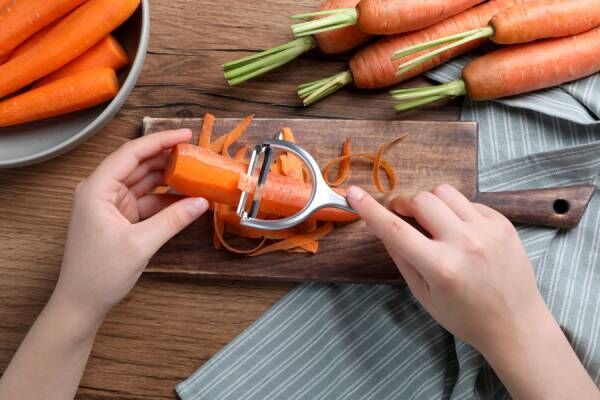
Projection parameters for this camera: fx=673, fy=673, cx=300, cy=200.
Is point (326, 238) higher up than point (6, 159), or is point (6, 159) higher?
point (6, 159)

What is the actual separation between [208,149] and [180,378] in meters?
0.42

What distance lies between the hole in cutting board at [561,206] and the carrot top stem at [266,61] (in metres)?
0.51

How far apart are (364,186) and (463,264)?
0.26 m

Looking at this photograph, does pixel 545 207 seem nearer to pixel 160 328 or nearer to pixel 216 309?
pixel 216 309

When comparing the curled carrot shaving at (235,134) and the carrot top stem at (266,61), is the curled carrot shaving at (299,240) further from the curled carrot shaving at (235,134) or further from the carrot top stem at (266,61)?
the carrot top stem at (266,61)

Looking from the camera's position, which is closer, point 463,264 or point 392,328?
point 463,264

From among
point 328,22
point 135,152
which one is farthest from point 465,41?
point 135,152

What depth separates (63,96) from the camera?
1.14 metres

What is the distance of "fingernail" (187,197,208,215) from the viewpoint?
104cm

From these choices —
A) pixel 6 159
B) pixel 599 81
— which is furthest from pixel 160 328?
pixel 599 81

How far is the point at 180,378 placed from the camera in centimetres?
121

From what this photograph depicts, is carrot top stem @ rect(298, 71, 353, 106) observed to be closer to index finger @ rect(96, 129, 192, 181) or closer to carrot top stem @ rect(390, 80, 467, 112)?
carrot top stem @ rect(390, 80, 467, 112)

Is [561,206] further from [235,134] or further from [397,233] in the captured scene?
[235,134]

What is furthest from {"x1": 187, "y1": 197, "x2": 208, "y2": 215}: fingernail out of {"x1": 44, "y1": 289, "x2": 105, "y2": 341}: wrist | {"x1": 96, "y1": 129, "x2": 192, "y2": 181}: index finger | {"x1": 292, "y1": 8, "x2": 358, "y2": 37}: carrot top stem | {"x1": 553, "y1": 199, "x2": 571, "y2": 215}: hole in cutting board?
{"x1": 553, "y1": 199, "x2": 571, "y2": 215}: hole in cutting board
